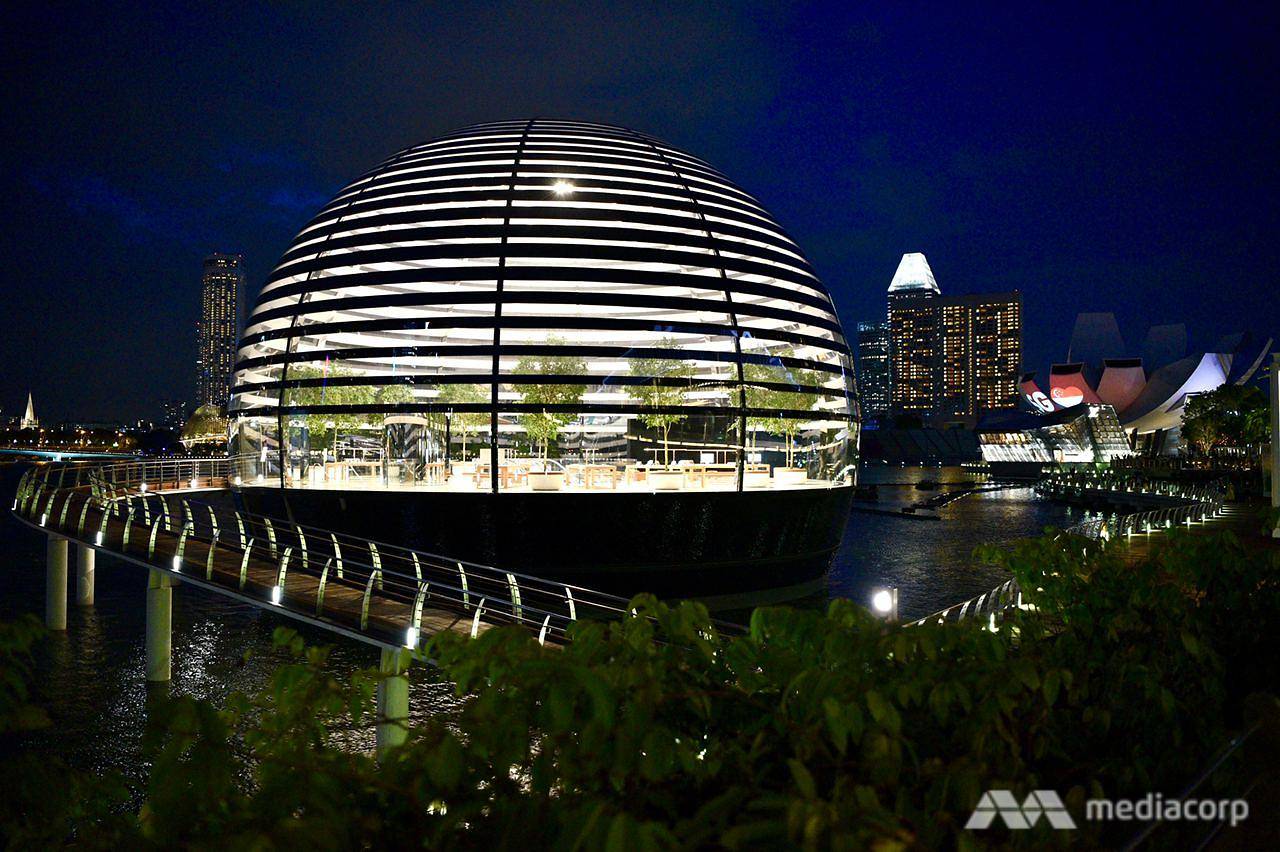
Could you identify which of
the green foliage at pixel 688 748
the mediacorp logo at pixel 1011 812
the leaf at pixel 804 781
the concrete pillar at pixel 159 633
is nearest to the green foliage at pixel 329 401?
the concrete pillar at pixel 159 633

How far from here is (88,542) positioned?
18109mm

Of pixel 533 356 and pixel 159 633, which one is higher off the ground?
pixel 533 356

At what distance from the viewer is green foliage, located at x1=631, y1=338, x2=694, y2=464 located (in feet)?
57.6

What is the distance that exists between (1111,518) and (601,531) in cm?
2593

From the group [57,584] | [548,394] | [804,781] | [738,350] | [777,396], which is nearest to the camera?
[804,781]

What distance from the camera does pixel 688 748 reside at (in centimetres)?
305

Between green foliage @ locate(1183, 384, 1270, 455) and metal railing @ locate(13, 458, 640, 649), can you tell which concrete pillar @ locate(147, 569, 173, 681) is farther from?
green foliage @ locate(1183, 384, 1270, 455)

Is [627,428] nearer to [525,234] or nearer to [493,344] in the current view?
[493,344]

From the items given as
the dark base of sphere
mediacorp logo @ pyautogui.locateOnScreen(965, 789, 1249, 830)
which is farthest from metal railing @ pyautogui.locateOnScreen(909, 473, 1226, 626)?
the dark base of sphere

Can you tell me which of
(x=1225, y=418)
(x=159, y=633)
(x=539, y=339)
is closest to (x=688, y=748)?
(x=159, y=633)

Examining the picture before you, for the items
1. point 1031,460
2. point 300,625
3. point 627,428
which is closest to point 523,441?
point 627,428

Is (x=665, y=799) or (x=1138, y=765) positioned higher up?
(x=665, y=799)

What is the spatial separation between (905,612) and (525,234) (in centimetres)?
1052

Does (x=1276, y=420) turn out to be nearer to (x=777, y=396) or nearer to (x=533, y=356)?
(x=777, y=396)
